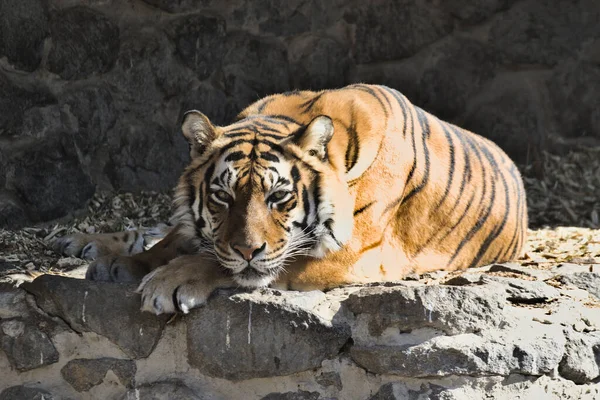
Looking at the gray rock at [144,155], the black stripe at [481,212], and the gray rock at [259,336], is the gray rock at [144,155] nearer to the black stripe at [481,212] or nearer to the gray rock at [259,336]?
the black stripe at [481,212]

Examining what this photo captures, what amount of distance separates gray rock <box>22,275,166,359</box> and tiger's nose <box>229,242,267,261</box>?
1.56 feet

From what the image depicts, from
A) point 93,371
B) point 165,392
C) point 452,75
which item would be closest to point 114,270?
point 93,371

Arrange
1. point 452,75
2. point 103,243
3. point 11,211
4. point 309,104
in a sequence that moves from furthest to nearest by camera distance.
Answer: point 452,75 → point 11,211 → point 103,243 → point 309,104

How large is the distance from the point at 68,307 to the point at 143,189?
1.97 metres

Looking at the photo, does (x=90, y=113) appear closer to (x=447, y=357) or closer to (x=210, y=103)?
(x=210, y=103)

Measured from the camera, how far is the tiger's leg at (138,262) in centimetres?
399

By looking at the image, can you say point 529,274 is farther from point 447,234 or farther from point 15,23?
point 15,23

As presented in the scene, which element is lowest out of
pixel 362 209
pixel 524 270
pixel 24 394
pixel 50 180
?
pixel 24 394

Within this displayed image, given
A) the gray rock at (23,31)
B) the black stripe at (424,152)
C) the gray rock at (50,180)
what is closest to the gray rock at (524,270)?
the black stripe at (424,152)

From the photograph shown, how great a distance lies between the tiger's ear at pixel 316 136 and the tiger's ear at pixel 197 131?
36 centimetres

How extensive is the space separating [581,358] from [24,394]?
2.37 meters

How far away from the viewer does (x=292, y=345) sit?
12.2 feet

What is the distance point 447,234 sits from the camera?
178 inches

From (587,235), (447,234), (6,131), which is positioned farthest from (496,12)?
(6,131)
